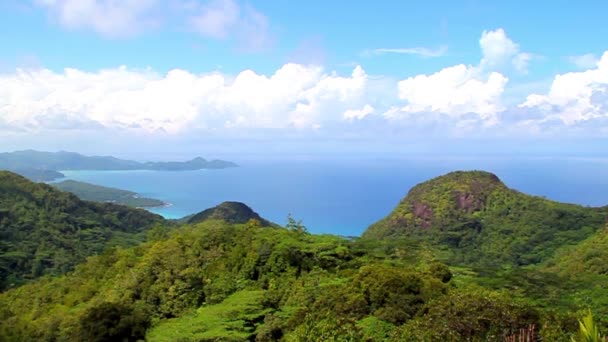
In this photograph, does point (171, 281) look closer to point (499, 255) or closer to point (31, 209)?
point (499, 255)

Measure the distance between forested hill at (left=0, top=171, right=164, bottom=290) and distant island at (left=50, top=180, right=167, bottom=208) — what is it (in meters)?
58.6

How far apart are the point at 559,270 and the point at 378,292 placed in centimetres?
2041

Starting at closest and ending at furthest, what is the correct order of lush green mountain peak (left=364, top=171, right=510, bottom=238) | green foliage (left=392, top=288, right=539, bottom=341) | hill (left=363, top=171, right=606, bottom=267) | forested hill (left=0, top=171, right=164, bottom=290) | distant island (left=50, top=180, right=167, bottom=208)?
green foliage (left=392, top=288, right=539, bottom=341)
forested hill (left=0, top=171, right=164, bottom=290)
hill (left=363, top=171, right=606, bottom=267)
lush green mountain peak (left=364, top=171, right=510, bottom=238)
distant island (left=50, top=180, right=167, bottom=208)

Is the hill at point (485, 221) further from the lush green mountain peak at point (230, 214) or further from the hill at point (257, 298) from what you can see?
the hill at point (257, 298)

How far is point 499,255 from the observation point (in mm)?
48906

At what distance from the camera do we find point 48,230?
54.7 meters

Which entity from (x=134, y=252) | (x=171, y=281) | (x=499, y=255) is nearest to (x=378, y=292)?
(x=171, y=281)

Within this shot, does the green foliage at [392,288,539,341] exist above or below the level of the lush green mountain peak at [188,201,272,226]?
above

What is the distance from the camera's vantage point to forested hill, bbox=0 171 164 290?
4669cm

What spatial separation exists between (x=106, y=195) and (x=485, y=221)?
342 ft

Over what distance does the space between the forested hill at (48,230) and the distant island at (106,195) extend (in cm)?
5864

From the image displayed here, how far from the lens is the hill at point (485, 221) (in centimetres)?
4750

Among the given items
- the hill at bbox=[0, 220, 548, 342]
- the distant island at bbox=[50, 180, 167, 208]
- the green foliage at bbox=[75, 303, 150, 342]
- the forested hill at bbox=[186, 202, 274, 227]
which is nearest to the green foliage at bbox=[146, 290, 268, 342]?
the hill at bbox=[0, 220, 548, 342]

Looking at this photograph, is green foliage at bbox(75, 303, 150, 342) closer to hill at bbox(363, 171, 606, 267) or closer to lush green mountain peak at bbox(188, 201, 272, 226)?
hill at bbox(363, 171, 606, 267)
